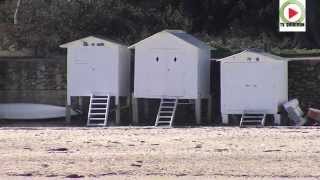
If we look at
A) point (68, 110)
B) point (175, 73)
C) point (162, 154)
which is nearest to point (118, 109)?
point (68, 110)

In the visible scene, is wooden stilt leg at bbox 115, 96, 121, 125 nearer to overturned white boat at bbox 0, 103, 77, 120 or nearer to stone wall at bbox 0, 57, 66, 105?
overturned white boat at bbox 0, 103, 77, 120

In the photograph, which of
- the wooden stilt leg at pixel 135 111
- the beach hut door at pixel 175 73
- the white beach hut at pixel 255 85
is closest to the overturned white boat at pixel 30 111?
the wooden stilt leg at pixel 135 111

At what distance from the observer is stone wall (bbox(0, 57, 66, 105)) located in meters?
27.7

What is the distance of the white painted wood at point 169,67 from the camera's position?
2500 centimetres

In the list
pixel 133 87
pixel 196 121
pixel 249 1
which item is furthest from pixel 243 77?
pixel 249 1

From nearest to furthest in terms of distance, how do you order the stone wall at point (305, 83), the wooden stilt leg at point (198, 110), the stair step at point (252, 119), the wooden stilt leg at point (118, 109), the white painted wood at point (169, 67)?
the stair step at point (252, 119) < the white painted wood at point (169, 67) < the wooden stilt leg at point (198, 110) < the wooden stilt leg at point (118, 109) < the stone wall at point (305, 83)

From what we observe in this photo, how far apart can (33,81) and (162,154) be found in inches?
535

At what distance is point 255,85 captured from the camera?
81.0 ft

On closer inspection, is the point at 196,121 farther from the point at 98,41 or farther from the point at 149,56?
the point at 98,41

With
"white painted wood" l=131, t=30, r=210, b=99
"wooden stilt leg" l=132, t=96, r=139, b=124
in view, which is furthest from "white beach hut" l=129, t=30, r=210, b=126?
"wooden stilt leg" l=132, t=96, r=139, b=124

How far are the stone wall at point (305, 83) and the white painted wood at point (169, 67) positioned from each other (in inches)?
135

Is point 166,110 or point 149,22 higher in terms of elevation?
point 149,22

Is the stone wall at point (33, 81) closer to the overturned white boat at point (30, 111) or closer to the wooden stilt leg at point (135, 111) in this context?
the overturned white boat at point (30, 111)

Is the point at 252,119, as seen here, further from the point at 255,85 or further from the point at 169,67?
the point at 169,67
